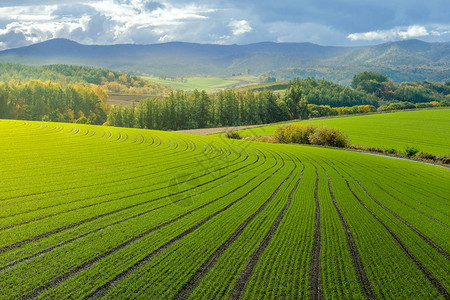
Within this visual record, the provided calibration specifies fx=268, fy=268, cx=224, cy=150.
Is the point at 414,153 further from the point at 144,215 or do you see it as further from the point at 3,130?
the point at 3,130

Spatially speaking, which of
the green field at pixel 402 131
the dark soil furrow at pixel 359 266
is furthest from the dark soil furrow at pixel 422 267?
the green field at pixel 402 131

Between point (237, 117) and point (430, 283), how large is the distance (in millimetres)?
110952

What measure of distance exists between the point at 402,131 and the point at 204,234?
8007cm

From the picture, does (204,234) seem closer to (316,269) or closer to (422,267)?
(316,269)

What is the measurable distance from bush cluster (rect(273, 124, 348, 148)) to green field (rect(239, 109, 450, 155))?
6.73 m

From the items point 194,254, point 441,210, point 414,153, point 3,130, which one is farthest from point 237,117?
point 194,254

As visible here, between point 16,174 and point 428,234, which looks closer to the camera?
point 428,234

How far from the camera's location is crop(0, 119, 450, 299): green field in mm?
9344

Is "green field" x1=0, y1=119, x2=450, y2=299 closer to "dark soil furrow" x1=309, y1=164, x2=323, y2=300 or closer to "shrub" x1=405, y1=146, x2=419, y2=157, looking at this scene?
"dark soil furrow" x1=309, y1=164, x2=323, y2=300

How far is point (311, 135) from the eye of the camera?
63.6 meters

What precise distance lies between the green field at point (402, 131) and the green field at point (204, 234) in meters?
39.1

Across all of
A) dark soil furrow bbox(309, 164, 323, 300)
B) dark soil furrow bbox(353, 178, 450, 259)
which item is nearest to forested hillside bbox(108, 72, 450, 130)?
dark soil furrow bbox(353, 178, 450, 259)

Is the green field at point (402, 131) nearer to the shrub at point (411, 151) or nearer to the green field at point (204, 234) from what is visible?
the shrub at point (411, 151)

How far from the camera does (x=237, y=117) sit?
120 m
